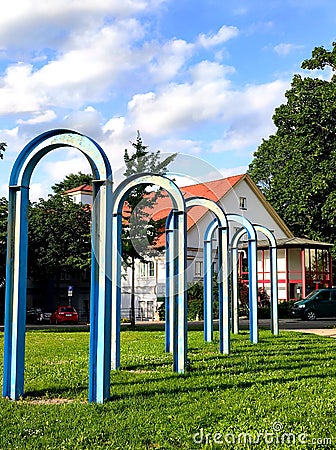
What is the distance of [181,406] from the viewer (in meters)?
8.00

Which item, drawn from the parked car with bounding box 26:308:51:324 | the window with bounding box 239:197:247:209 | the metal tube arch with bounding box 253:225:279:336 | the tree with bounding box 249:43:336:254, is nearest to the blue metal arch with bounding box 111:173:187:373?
the metal tube arch with bounding box 253:225:279:336

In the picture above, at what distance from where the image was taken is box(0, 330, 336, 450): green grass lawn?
6.46m

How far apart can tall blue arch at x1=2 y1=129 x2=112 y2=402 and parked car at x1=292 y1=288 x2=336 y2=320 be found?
31.5 metres

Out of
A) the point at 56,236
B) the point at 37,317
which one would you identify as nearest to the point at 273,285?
the point at 37,317

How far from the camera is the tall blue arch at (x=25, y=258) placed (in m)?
8.49

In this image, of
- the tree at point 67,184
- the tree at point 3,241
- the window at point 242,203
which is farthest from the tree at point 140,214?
the tree at point 67,184

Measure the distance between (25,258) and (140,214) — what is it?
15879 mm

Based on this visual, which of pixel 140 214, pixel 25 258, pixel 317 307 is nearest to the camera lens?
pixel 25 258

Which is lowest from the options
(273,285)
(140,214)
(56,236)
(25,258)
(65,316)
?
(65,316)

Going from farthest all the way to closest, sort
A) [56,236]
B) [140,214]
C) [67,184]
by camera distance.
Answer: [67,184], [56,236], [140,214]

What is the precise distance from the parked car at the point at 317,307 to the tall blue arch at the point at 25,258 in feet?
103

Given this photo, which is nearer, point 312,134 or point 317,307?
A: point 312,134

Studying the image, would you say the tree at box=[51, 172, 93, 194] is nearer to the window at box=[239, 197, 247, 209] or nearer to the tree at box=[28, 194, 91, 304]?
the tree at box=[28, 194, 91, 304]

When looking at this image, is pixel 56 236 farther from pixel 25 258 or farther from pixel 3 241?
pixel 25 258
